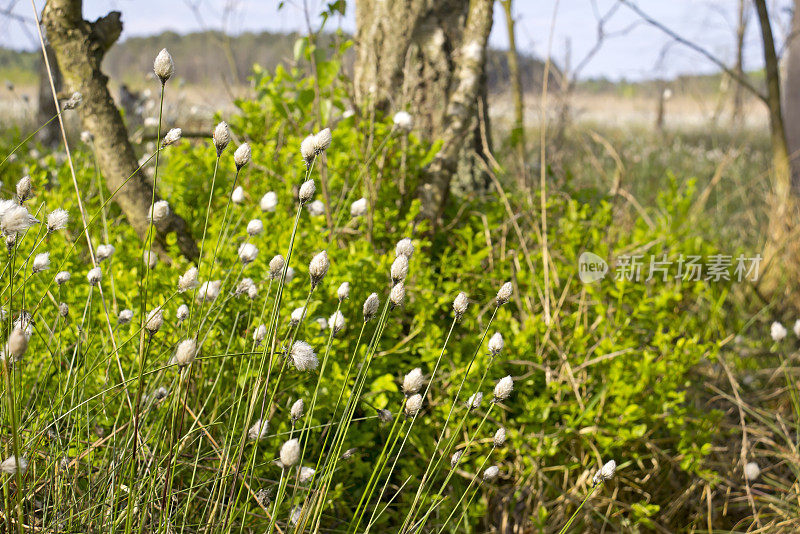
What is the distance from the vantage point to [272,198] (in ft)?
4.67

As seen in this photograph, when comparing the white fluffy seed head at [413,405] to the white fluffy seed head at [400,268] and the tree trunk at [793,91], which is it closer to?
the white fluffy seed head at [400,268]

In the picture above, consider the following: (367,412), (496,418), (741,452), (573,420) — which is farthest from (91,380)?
(741,452)

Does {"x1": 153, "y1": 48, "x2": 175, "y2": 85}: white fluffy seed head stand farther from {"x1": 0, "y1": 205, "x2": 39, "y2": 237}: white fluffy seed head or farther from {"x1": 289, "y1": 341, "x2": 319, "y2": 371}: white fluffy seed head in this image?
{"x1": 289, "y1": 341, "x2": 319, "y2": 371}: white fluffy seed head

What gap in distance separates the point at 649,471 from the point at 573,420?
1.07ft

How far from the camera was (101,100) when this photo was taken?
1.86 meters

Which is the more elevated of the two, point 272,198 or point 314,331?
point 272,198

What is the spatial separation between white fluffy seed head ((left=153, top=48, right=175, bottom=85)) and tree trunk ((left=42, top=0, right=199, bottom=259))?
96 centimetres

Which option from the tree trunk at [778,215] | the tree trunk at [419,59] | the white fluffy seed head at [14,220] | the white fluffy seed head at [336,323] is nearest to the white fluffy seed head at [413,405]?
the white fluffy seed head at [336,323]

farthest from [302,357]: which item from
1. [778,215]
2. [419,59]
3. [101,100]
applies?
[778,215]

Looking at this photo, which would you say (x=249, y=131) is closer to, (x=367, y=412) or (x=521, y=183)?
(x=521, y=183)

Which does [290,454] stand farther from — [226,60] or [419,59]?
[226,60]

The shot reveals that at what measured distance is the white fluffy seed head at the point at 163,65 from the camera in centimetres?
91

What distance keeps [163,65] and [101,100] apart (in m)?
1.11

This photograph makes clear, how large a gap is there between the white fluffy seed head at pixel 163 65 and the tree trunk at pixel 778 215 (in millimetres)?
2735
